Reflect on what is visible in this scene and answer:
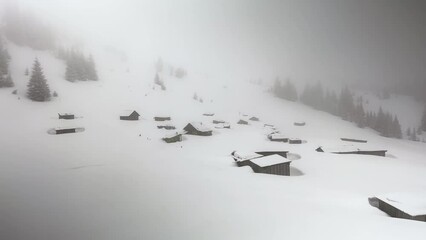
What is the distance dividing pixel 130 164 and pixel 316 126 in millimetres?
74459

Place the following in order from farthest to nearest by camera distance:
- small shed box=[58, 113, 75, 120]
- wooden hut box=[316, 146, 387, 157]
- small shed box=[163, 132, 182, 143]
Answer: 1. small shed box=[58, 113, 75, 120]
2. wooden hut box=[316, 146, 387, 157]
3. small shed box=[163, 132, 182, 143]

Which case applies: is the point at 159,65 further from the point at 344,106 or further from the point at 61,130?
the point at 61,130

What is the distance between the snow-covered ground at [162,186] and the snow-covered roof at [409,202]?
65.4 inches

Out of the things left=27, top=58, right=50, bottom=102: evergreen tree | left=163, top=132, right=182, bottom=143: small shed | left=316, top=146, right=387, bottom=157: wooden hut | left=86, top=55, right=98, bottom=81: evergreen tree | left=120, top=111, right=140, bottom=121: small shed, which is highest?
left=86, top=55, right=98, bottom=81: evergreen tree

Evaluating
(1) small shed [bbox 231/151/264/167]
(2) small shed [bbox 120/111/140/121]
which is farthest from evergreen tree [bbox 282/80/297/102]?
(1) small shed [bbox 231/151/264/167]

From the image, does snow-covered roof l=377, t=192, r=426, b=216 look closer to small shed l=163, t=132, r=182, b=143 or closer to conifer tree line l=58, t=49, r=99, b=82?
small shed l=163, t=132, r=182, b=143

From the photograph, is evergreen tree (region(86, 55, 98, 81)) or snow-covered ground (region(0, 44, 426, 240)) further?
evergreen tree (region(86, 55, 98, 81))

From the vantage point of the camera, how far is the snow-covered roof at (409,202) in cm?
1789

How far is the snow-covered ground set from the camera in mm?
12945

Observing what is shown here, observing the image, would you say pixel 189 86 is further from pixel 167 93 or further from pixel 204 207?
pixel 204 207

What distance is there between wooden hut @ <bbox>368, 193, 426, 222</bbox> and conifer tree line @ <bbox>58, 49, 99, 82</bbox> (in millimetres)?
81642

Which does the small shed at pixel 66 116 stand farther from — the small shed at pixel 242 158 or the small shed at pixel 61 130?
the small shed at pixel 242 158

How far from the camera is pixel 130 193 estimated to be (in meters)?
17.7

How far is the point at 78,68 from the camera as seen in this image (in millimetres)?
80688
